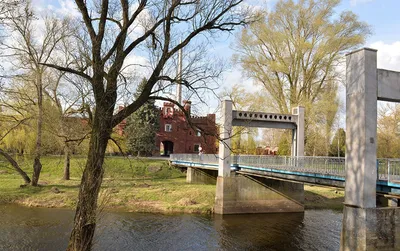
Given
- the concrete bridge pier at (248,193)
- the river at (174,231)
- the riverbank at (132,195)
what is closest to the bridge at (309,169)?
the concrete bridge pier at (248,193)

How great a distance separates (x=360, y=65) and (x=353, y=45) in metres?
18.2


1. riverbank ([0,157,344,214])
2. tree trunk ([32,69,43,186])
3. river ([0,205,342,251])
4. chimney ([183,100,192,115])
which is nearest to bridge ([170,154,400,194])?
chimney ([183,100,192,115])

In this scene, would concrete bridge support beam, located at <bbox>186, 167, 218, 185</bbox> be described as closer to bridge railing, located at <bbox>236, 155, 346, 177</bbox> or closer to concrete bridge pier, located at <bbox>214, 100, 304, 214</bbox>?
concrete bridge pier, located at <bbox>214, 100, 304, 214</bbox>

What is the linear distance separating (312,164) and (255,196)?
735 cm

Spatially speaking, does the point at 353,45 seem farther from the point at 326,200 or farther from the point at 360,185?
the point at 360,185

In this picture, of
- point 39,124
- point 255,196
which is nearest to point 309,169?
point 255,196

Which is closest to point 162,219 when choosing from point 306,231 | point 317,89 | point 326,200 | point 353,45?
point 306,231

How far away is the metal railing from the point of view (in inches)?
517

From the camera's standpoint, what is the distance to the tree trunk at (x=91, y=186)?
8.55 meters

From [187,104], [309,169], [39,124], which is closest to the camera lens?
[187,104]

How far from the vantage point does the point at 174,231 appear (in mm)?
17562

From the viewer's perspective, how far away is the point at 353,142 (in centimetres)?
1334

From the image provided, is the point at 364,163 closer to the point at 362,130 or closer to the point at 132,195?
the point at 362,130

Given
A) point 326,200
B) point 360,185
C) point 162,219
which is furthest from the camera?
point 326,200
